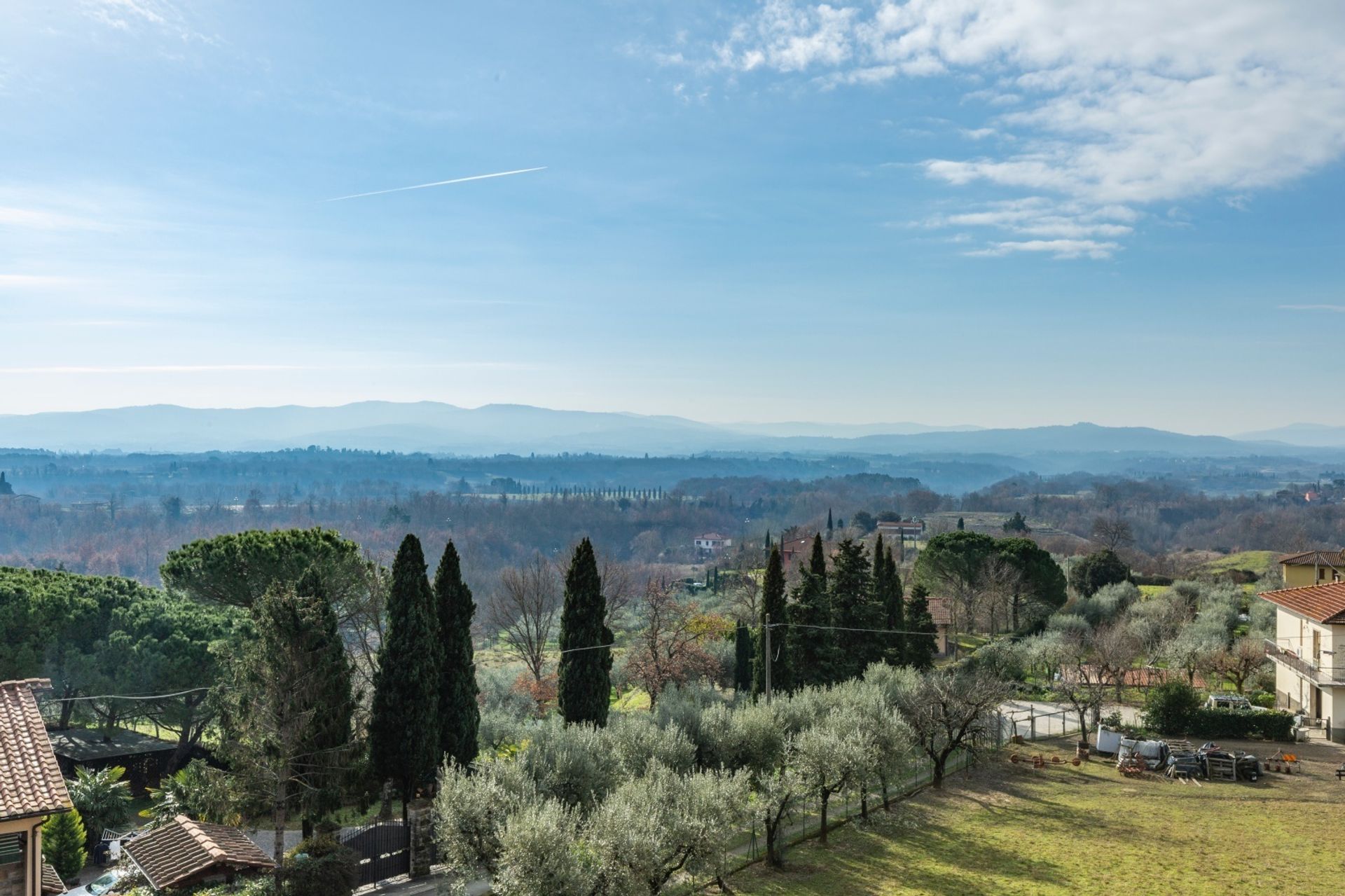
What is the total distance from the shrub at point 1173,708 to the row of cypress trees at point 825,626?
9956 mm

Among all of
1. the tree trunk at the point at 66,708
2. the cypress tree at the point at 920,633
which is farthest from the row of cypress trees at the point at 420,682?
the cypress tree at the point at 920,633

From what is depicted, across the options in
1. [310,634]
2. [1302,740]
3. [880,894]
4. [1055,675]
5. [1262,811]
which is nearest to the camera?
[880,894]

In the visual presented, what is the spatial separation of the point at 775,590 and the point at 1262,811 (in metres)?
16.1

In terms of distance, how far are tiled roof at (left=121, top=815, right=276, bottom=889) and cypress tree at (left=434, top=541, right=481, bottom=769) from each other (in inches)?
193

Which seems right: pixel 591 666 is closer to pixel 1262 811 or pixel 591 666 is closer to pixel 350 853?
pixel 350 853

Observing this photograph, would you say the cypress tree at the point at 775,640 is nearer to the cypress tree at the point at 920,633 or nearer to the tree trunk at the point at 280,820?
the cypress tree at the point at 920,633

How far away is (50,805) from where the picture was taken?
42.3ft

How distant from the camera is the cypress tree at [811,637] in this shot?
35.8 m

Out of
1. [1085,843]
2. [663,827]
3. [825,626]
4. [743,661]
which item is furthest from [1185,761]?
[663,827]

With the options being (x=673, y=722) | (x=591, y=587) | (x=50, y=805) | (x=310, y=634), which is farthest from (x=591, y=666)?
(x=50, y=805)

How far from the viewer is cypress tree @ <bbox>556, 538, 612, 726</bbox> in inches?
1070

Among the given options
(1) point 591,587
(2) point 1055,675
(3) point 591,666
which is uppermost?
(1) point 591,587

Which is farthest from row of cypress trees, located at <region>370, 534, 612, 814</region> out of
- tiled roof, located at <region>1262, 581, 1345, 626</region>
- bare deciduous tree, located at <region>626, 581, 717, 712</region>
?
tiled roof, located at <region>1262, 581, 1345, 626</region>

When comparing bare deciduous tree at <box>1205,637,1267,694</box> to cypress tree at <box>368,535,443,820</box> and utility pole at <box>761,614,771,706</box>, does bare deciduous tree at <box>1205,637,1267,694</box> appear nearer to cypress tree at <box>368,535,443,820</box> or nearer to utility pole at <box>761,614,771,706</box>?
utility pole at <box>761,614,771,706</box>
